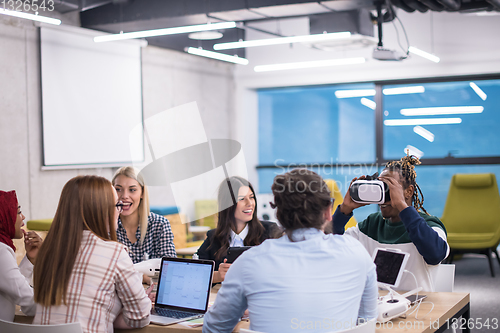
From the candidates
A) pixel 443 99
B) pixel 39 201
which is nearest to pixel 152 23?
pixel 39 201

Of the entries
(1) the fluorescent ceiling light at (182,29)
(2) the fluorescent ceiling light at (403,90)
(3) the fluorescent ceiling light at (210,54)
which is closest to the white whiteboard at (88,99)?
(1) the fluorescent ceiling light at (182,29)

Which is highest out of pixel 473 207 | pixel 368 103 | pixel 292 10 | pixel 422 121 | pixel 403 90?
pixel 292 10

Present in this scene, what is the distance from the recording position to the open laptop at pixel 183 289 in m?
2.18

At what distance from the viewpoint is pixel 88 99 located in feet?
20.5

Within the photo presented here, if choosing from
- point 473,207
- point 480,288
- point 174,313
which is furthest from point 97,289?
point 473,207

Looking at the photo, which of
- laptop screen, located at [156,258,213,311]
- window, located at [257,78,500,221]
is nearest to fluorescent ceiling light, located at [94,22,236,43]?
laptop screen, located at [156,258,213,311]

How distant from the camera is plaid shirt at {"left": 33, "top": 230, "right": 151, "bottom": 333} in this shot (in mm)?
1914

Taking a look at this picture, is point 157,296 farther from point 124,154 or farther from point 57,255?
point 124,154

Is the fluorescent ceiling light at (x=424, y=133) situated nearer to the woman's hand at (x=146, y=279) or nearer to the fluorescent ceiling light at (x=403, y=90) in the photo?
the fluorescent ceiling light at (x=403, y=90)

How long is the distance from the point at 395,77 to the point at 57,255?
22.4 ft

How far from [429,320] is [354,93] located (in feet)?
22.5

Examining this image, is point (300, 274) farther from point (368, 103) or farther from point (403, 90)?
point (368, 103)

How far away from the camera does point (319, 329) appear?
1618 millimetres

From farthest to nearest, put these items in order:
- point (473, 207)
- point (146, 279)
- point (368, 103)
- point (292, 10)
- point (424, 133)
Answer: point (368, 103), point (424, 133), point (473, 207), point (292, 10), point (146, 279)
